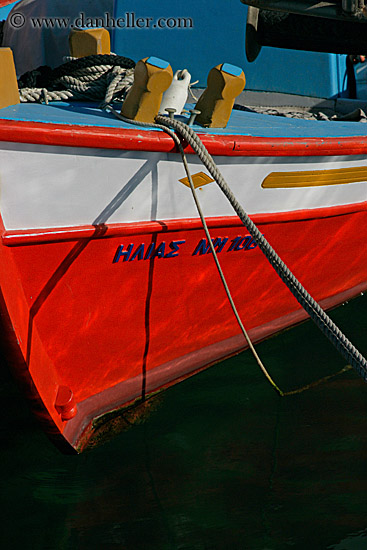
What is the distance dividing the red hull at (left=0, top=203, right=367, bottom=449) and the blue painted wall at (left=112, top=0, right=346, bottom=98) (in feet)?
4.23

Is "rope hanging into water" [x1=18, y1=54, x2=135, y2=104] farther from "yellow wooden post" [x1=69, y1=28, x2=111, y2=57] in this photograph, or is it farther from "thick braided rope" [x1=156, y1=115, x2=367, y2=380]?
"thick braided rope" [x1=156, y1=115, x2=367, y2=380]

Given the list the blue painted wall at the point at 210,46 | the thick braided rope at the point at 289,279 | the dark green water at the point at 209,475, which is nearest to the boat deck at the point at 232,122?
the thick braided rope at the point at 289,279

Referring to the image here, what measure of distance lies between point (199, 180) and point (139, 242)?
17.2 inches

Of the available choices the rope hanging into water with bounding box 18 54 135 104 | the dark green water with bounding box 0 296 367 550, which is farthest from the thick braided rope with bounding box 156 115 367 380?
the rope hanging into water with bounding box 18 54 135 104

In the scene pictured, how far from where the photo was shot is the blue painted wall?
195 inches

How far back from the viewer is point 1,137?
260 cm

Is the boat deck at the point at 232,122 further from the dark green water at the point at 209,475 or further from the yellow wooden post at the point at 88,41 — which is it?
the dark green water at the point at 209,475

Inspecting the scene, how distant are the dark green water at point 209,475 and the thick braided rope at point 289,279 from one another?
24.2 inches

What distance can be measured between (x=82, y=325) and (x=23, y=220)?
66 centimetres

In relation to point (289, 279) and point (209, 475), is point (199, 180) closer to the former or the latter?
point (289, 279)

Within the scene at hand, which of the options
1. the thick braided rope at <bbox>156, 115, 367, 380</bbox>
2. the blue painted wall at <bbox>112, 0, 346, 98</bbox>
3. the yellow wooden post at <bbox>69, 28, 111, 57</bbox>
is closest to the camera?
the thick braided rope at <bbox>156, 115, 367, 380</bbox>

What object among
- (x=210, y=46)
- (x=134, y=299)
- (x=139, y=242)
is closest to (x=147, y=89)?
(x=139, y=242)

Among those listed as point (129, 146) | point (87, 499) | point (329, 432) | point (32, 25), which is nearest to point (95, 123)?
point (129, 146)

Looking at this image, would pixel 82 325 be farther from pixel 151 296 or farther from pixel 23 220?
pixel 23 220
